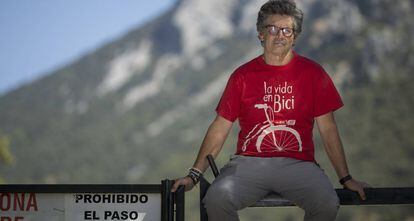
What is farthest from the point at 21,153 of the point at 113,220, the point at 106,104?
the point at 113,220

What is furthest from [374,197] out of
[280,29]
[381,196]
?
[280,29]

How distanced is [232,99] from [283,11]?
57 cm

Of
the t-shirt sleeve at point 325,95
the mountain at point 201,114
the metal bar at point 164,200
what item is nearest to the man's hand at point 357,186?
the t-shirt sleeve at point 325,95

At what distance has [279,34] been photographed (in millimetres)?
4656

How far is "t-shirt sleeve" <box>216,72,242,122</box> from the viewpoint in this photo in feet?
15.3

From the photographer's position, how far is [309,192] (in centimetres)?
429

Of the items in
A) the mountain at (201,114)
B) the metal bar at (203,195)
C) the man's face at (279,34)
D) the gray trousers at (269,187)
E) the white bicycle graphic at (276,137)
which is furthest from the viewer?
the mountain at (201,114)

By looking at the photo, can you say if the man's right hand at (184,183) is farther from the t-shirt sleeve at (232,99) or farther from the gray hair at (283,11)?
the gray hair at (283,11)

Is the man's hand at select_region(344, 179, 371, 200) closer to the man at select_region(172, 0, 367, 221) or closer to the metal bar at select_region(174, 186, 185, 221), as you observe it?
the man at select_region(172, 0, 367, 221)

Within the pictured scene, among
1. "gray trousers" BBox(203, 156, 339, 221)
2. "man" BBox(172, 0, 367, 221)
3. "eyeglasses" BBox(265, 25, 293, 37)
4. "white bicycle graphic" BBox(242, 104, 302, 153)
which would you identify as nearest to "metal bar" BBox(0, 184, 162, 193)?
"man" BBox(172, 0, 367, 221)

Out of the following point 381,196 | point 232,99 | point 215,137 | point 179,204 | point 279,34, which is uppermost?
point 279,34

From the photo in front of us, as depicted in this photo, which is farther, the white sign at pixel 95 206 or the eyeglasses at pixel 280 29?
the eyeglasses at pixel 280 29

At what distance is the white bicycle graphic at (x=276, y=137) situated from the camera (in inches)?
177

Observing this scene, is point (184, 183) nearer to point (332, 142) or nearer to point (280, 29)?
point (332, 142)
